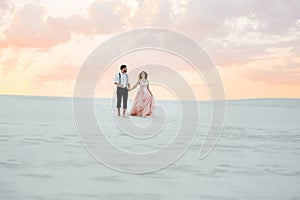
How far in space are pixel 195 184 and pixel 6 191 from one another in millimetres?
2252

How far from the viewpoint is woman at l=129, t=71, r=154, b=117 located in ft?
51.6

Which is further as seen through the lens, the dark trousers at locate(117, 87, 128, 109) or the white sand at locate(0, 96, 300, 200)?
the dark trousers at locate(117, 87, 128, 109)

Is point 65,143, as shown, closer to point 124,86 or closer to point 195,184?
point 195,184

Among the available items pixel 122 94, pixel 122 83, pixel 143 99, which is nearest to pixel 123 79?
pixel 122 83

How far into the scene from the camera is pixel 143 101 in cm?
1576

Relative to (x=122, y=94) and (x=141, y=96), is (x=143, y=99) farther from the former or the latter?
(x=122, y=94)

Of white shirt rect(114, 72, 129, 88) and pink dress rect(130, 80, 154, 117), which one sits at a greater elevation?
white shirt rect(114, 72, 129, 88)

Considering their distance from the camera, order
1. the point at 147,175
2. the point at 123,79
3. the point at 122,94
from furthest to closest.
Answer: the point at 122,94 → the point at 123,79 → the point at 147,175

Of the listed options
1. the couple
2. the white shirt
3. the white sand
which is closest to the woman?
the couple

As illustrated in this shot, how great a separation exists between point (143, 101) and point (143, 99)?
0.29 ft

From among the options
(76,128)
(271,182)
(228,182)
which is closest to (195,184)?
(228,182)

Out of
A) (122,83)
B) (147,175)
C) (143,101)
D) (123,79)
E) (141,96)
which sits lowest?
(147,175)

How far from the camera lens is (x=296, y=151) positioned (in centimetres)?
759

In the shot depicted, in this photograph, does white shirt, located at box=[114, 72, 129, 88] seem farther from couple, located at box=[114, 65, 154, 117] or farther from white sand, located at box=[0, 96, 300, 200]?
white sand, located at box=[0, 96, 300, 200]
